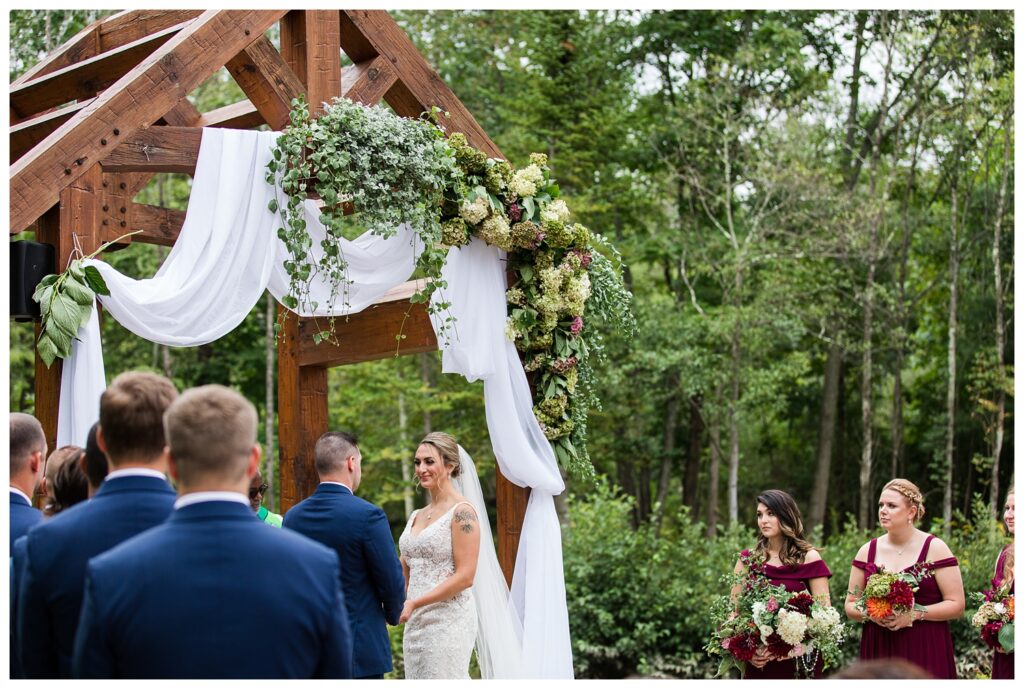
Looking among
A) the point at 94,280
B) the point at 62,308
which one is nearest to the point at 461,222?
the point at 94,280

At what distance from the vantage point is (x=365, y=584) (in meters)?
4.23

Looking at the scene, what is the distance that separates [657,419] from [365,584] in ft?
44.3

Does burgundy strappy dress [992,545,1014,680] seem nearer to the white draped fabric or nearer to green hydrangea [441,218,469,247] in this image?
the white draped fabric

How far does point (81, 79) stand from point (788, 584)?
4.77 metres

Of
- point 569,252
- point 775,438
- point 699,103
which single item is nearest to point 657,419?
point 775,438

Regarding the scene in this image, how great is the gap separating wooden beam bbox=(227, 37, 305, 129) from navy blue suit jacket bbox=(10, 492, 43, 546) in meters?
2.72

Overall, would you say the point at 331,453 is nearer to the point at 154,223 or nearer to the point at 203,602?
the point at 203,602

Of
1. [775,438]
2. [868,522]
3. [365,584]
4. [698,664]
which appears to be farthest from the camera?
[775,438]

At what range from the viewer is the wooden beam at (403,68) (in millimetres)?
5887

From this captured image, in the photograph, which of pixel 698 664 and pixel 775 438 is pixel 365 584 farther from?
pixel 775 438

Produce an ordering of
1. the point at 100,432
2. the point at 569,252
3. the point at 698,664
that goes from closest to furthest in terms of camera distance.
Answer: the point at 100,432
the point at 569,252
the point at 698,664

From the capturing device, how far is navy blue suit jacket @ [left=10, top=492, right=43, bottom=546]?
129 inches

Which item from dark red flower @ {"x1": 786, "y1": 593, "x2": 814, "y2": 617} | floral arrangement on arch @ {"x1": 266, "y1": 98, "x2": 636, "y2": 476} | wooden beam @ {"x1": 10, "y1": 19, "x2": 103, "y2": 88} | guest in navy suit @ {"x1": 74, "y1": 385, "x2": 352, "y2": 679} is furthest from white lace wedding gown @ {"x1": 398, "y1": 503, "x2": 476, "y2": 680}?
wooden beam @ {"x1": 10, "y1": 19, "x2": 103, "y2": 88}

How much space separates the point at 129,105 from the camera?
5.00m
